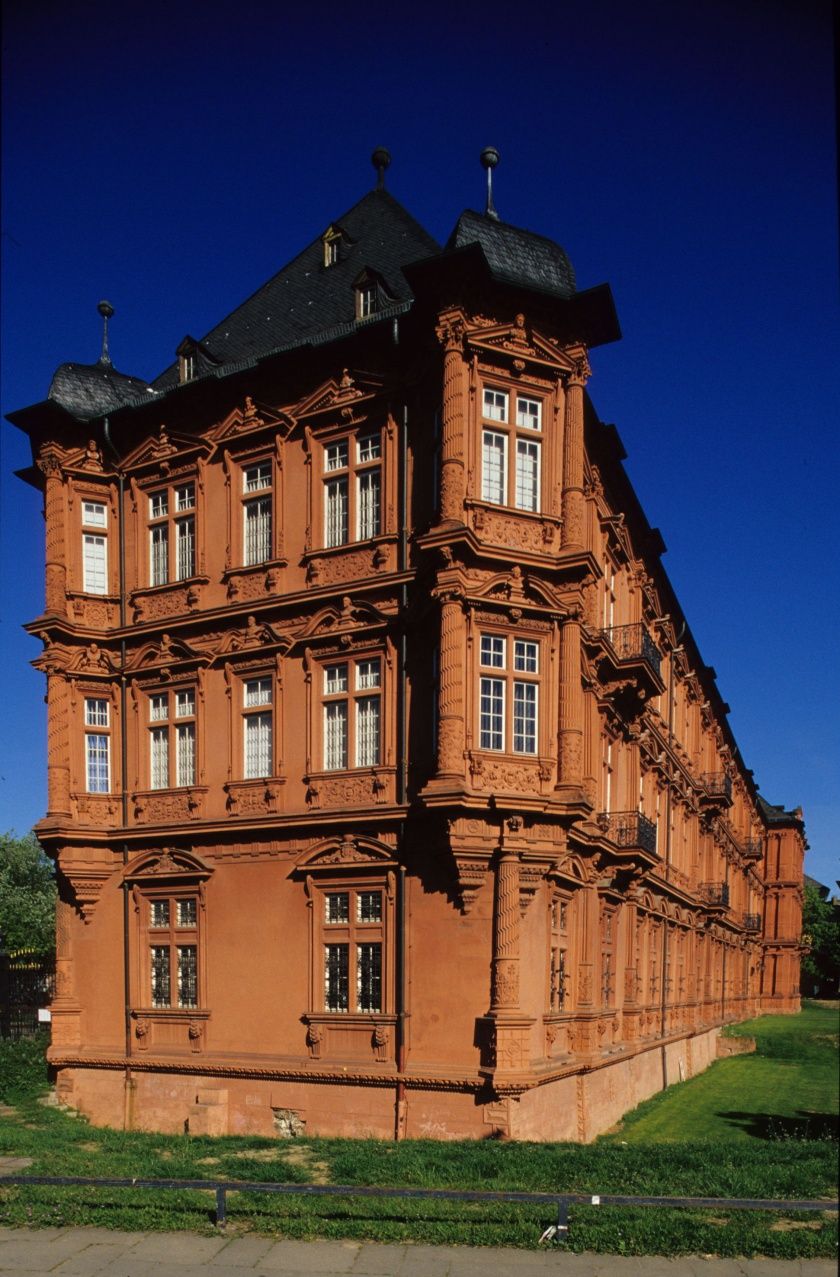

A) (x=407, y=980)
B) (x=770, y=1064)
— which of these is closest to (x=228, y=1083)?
(x=407, y=980)

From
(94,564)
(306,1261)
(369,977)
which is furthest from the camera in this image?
(94,564)

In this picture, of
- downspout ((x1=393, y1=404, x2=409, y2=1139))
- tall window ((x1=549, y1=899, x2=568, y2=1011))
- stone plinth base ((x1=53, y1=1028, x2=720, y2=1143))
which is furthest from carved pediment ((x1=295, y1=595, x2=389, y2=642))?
stone plinth base ((x1=53, y1=1028, x2=720, y2=1143))

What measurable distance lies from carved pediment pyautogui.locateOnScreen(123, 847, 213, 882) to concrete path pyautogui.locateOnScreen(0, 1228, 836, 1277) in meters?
10.3

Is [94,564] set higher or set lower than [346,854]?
higher

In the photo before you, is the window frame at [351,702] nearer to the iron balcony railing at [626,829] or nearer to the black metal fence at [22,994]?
the iron balcony railing at [626,829]

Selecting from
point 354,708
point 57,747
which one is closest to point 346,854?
point 354,708

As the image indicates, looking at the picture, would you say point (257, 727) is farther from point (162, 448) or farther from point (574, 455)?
point (574, 455)

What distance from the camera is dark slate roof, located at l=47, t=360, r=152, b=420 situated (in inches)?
974

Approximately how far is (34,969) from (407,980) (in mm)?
15089

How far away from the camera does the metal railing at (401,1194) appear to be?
10.1 m

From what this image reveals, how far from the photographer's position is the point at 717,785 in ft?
142

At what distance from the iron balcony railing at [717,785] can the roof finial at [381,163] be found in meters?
26.3

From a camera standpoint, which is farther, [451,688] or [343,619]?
[343,619]

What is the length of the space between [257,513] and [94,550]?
457 cm
